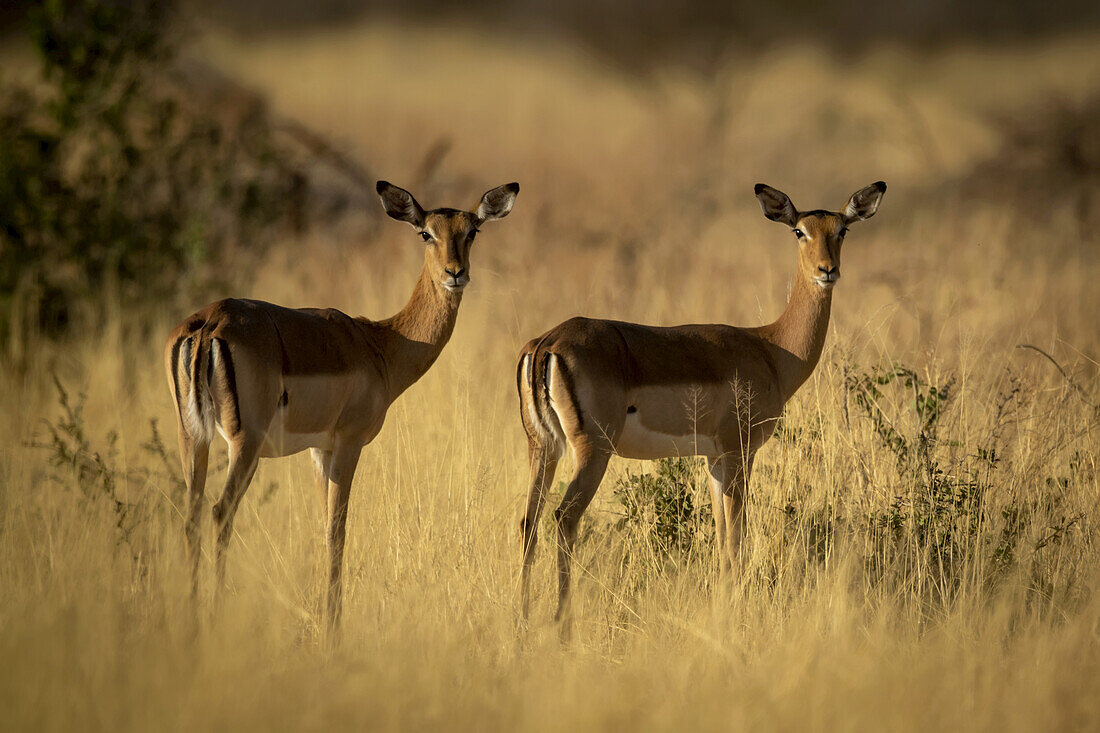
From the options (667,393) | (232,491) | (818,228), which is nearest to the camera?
(232,491)

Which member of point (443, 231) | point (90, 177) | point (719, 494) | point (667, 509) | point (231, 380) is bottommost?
point (667, 509)

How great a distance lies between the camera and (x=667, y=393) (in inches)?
207

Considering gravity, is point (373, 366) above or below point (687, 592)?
above

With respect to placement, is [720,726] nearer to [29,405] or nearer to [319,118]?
[29,405]

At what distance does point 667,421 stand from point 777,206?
1541mm

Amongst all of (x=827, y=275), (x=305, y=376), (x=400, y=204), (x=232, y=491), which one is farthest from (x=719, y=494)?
(x=232, y=491)

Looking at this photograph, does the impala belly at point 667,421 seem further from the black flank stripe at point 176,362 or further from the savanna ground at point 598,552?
the black flank stripe at point 176,362

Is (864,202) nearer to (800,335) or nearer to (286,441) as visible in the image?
(800,335)

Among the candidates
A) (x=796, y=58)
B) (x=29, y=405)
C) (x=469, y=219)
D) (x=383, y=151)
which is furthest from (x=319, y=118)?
(x=469, y=219)

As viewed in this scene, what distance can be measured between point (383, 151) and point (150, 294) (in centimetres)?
889

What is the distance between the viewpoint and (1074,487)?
19.1ft

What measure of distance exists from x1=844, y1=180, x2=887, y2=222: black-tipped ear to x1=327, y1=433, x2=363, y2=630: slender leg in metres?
2.78

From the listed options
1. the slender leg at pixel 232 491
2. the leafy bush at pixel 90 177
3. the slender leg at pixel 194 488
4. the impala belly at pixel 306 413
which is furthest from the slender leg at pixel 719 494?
the leafy bush at pixel 90 177

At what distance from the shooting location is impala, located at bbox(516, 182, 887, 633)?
5.03m
